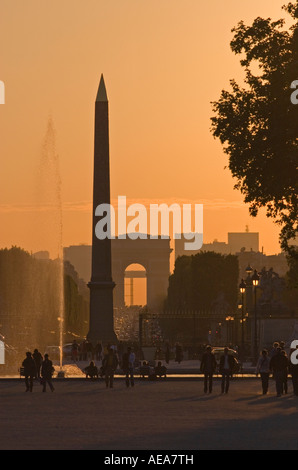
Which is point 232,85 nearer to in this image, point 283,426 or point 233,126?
point 233,126

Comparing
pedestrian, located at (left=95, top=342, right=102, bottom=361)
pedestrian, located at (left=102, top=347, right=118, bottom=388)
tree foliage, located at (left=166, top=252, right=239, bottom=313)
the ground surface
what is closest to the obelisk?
pedestrian, located at (left=95, top=342, right=102, bottom=361)

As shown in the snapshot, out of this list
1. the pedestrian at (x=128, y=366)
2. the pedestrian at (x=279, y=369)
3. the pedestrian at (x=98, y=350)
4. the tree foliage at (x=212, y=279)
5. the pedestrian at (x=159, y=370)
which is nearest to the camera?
the pedestrian at (x=279, y=369)

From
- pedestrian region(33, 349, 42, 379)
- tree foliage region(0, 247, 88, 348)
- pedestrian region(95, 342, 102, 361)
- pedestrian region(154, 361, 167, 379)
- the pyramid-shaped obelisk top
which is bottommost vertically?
pedestrian region(154, 361, 167, 379)

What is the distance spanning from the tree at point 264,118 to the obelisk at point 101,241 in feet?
85.9

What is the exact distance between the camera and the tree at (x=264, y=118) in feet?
131

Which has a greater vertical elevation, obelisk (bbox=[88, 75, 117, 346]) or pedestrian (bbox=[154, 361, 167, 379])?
obelisk (bbox=[88, 75, 117, 346])

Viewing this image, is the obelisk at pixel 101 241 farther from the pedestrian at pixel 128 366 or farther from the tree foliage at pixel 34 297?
the tree foliage at pixel 34 297

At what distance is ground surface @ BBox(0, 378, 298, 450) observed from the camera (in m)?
22.4

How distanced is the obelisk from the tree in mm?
26192

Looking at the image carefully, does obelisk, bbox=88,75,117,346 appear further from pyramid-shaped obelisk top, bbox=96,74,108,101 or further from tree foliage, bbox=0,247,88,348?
tree foliage, bbox=0,247,88,348

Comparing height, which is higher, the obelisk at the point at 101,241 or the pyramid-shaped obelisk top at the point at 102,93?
the pyramid-shaped obelisk top at the point at 102,93

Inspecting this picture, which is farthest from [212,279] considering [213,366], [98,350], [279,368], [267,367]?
[279,368]

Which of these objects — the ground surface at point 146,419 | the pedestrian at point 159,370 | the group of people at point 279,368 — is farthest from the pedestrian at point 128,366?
the group of people at point 279,368
